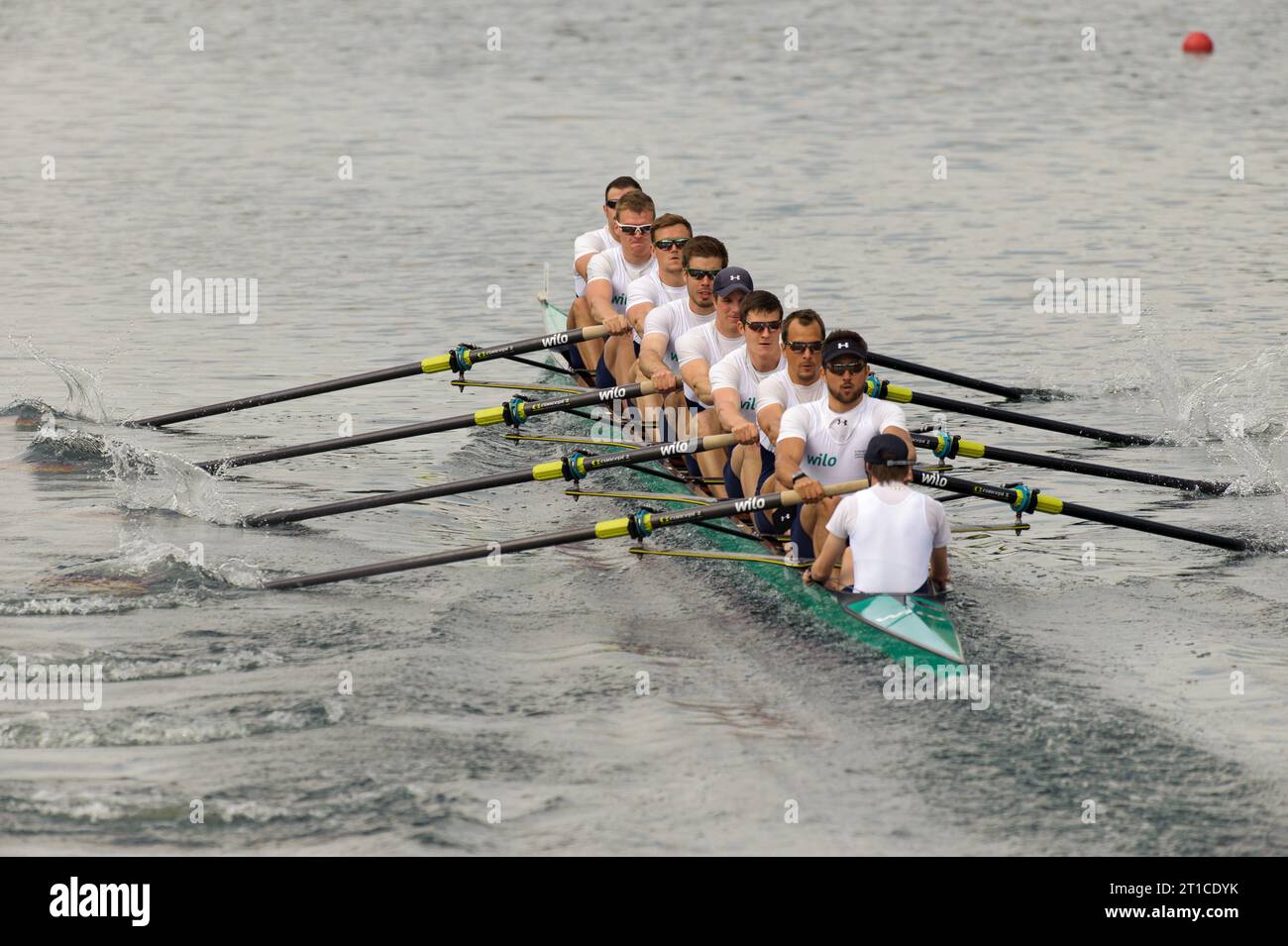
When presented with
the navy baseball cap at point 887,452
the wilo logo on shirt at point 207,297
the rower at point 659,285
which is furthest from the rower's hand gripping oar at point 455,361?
the wilo logo on shirt at point 207,297

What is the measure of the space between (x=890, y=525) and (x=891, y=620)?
0.50 meters

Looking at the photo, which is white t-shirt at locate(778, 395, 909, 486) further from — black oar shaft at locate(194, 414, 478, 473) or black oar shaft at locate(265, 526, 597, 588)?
black oar shaft at locate(194, 414, 478, 473)

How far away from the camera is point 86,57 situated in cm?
4169

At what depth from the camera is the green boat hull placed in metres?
8.45

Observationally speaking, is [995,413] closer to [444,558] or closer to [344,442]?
[344,442]

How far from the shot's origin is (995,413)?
13453 mm

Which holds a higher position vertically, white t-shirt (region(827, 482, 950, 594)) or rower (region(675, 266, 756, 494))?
rower (region(675, 266, 756, 494))

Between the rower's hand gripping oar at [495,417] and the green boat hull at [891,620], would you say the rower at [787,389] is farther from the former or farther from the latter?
the rower's hand gripping oar at [495,417]

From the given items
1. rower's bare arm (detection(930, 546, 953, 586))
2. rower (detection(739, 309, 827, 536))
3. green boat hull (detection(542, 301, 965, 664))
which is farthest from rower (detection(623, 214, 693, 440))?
rower's bare arm (detection(930, 546, 953, 586))

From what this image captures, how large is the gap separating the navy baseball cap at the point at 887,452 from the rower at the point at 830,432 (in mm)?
600

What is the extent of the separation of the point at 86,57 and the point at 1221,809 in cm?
3995

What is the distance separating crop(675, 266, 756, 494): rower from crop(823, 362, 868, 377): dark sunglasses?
1.95 metres
